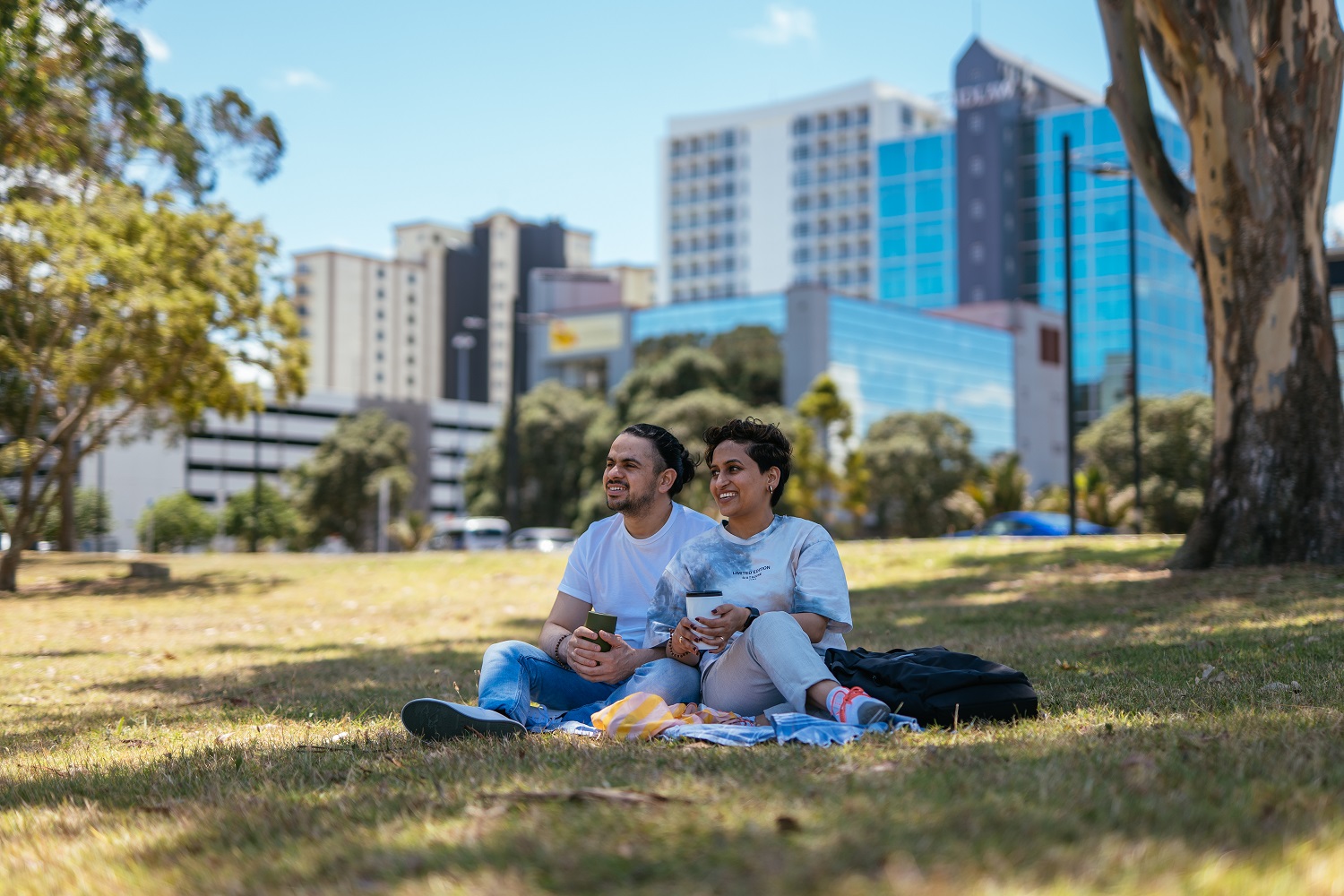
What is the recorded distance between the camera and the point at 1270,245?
11594 mm

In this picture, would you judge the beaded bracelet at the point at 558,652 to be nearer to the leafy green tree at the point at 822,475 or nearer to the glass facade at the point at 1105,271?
the leafy green tree at the point at 822,475

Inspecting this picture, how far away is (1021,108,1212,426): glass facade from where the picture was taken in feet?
303

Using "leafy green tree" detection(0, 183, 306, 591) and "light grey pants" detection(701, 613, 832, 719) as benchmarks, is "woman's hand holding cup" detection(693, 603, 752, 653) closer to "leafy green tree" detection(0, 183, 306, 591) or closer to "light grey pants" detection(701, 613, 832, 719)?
"light grey pants" detection(701, 613, 832, 719)

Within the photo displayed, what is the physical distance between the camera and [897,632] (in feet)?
32.7

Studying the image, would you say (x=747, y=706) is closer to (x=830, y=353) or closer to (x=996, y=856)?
(x=996, y=856)

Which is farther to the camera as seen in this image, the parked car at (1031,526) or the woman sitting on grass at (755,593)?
the parked car at (1031,526)

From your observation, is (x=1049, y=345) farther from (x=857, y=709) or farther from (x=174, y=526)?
(x=857, y=709)

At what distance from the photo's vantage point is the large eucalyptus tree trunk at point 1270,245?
1155cm

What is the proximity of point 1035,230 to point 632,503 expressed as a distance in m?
103

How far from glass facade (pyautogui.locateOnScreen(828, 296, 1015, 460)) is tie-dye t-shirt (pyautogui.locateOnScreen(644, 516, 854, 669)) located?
68.3 metres

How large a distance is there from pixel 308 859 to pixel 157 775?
175 cm

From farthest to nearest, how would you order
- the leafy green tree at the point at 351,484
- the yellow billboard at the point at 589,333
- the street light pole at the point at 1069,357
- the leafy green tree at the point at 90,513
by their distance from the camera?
the yellow billboard at the point at 589,333, the leafy green tree at the point at 90,513, the leafy green tree at the point at 351,484, the street light pole at the point at 1069,357

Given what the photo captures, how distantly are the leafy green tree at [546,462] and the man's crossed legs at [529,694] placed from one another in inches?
1987

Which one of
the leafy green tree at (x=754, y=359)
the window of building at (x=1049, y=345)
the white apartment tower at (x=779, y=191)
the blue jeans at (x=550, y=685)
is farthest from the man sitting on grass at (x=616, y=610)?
the white apartment tower at (x=779, y=191)
